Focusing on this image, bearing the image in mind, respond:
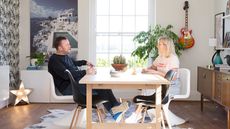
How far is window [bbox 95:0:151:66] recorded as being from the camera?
22.6ft

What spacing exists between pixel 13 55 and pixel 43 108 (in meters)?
1.28

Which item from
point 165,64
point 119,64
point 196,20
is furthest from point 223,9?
point 119,64

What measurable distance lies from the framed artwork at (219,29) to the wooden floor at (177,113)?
115 cm

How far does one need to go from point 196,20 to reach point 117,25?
1517 mm

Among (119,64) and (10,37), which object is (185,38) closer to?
(119,64)

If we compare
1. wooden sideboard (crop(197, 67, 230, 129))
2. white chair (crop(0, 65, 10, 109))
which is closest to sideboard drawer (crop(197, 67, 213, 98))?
wooden sideboard (crop(197, 67, 230, 129))

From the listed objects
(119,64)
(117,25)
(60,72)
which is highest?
(117,25)

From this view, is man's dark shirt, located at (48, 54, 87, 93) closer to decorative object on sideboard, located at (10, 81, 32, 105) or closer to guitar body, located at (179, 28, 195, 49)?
decorative object on sideboard, located at (10, 81, 32, 105)

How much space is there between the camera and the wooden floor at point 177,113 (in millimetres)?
4691

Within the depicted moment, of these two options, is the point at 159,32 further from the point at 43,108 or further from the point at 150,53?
the point at 43,108

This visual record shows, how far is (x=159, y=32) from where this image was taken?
20.9 ft

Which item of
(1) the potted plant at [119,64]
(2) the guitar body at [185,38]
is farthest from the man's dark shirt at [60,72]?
(2) the guitar body at [185,38]

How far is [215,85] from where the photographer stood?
4906 millimetres

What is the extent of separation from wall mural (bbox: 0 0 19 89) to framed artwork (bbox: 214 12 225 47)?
3.71m
